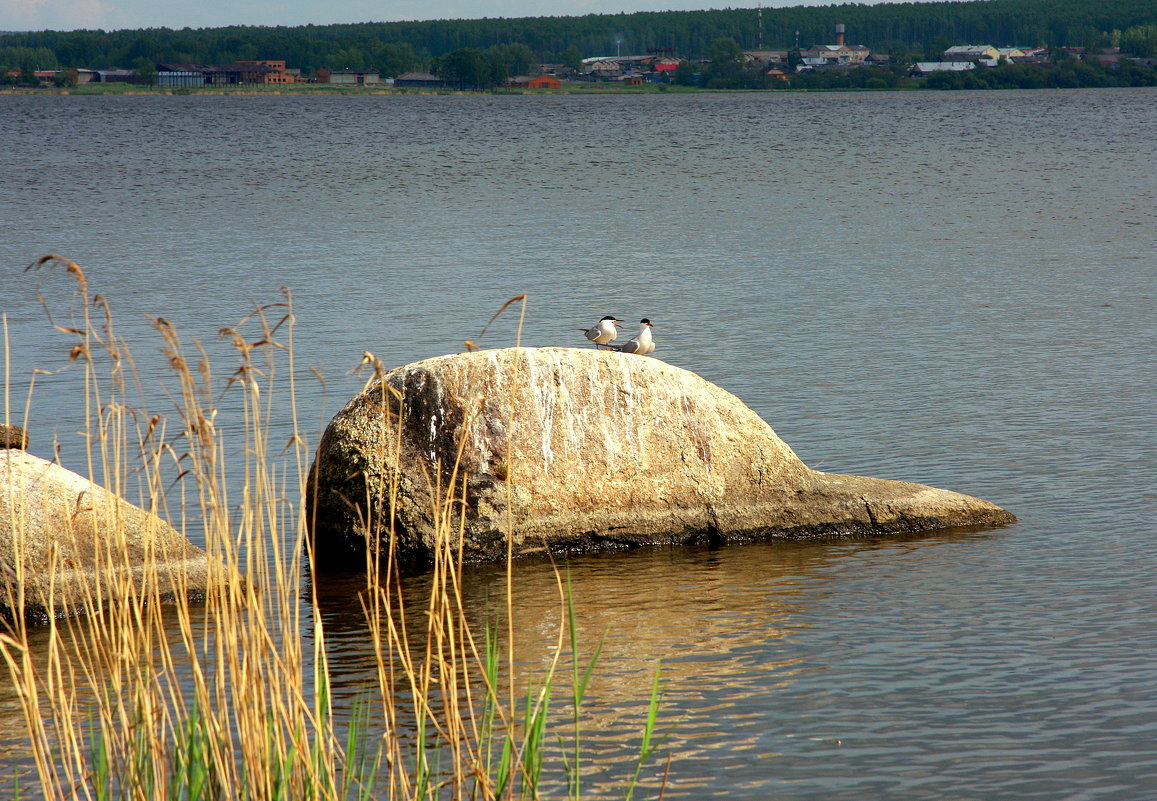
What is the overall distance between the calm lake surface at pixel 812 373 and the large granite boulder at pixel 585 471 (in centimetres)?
31

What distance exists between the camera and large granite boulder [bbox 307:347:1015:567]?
11.4m

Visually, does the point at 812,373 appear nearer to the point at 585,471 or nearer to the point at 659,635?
the point at 585,471

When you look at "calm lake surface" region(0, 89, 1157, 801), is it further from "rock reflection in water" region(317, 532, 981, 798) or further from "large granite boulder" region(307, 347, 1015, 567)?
"large granite boulder" region(307, 347, 1015, 567)

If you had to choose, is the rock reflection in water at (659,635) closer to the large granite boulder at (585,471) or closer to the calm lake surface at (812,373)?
the calm lake surface at (812,373)

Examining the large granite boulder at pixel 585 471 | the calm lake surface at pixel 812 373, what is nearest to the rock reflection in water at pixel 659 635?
the calm lake surface at pixel 812 373

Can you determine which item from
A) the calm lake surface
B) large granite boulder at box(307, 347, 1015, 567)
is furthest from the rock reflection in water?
large granite boulder at box(307, 347, 1015, 567)

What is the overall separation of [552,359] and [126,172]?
58.2 meters

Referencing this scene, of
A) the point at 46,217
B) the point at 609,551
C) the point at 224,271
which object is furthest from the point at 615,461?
the point at 46,217

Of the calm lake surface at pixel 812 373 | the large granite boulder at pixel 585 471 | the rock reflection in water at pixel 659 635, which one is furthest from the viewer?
the large granite boulder at pixel 585 471

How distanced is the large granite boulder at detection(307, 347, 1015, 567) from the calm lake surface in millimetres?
313

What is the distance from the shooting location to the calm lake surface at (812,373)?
8.27 metres

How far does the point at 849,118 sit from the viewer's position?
411 feet

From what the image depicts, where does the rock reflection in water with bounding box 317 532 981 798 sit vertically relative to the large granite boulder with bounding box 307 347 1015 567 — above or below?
below

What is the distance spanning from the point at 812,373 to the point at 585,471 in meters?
7.79
